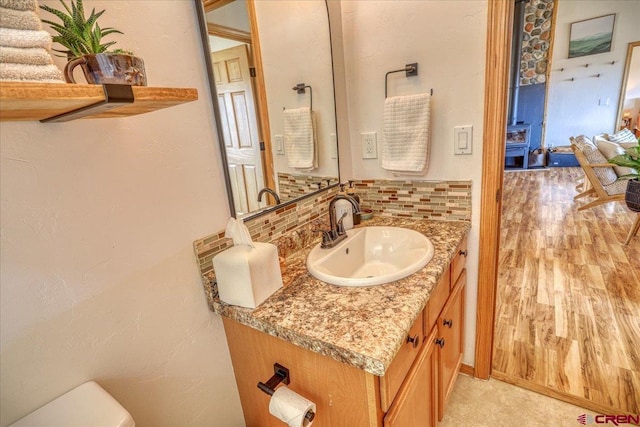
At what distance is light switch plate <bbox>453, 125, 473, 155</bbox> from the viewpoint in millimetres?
1311

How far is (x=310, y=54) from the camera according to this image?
1387mm

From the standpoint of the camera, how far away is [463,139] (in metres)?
1.33

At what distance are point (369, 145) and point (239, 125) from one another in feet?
2.33

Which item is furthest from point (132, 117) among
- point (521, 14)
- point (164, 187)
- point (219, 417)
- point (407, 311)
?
point (521, 14)

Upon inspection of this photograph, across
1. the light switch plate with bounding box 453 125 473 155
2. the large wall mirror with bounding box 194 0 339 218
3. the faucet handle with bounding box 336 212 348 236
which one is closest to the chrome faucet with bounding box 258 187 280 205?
the large wall mirror with bounding box 194 0 339 218

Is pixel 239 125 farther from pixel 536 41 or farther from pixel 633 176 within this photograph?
pixel 536 41

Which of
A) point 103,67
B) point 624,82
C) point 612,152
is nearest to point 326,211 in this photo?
point 103,67

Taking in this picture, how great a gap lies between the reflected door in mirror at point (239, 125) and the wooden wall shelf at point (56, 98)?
383 millimetres

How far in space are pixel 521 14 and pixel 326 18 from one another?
241 inches

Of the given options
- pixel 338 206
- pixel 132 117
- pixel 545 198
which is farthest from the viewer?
pixel 545 198

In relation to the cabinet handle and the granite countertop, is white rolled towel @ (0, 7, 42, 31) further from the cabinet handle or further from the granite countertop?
the cabinet handle

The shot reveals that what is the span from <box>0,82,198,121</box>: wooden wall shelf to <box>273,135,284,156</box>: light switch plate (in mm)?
633

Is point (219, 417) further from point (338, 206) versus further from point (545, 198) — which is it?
point (545, 198)

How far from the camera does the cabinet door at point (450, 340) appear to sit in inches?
46.8
